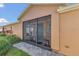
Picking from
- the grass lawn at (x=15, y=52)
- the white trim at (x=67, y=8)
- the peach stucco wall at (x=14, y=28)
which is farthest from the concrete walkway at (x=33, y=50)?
the white trim at (x=67, y=8)

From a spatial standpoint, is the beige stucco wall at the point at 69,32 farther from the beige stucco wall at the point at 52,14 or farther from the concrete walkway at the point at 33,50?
the concrete walkway at the point at 33,50

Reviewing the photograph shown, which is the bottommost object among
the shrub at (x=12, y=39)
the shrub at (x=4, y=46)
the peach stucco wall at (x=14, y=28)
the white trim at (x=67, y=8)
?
the shrub at (x=4, y=46)

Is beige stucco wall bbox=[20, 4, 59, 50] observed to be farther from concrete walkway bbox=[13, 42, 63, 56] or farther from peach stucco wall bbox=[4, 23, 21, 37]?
peach stucco wall bbox=[4, 23, 21, 37]

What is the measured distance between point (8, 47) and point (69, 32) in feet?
3.42

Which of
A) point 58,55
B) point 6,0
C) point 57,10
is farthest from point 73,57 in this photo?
point 6,0

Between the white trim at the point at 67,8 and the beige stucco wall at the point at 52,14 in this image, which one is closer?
the white trim at the point at 67,8

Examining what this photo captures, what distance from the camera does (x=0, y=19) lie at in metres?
2.32

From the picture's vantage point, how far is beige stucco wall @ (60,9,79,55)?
2.17m

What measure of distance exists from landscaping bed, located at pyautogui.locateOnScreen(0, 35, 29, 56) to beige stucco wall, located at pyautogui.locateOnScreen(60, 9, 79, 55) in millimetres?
654

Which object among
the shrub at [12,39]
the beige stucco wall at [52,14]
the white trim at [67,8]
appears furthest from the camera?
the shrub at [12,39]

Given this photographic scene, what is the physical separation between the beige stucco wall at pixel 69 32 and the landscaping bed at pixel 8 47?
2.15 ft

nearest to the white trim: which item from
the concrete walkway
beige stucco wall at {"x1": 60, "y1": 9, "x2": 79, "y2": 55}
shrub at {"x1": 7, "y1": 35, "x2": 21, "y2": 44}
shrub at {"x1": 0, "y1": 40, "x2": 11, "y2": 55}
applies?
beige stucco wall at {"x1": 60, "y1": 9, "x2": 79, "y2": 55}

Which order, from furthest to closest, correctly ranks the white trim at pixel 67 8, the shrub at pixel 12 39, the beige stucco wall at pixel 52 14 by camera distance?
the shrub at pixel 12 39, the beige stucco wall at pixel 52 14, the white trim at pixel 67 8

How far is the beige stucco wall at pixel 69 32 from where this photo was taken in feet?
7.12
